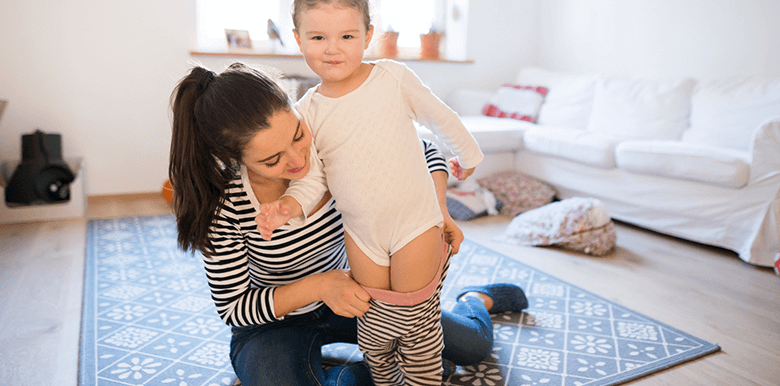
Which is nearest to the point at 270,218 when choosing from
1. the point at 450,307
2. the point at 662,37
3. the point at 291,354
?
the point at 291,354

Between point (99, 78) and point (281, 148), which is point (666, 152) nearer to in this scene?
point (281, 148)

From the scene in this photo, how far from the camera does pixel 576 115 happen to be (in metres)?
3.76

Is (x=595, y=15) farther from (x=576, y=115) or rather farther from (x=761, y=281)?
(x=761, y=281)

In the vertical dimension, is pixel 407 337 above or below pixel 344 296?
below

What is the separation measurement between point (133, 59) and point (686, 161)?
3238mm

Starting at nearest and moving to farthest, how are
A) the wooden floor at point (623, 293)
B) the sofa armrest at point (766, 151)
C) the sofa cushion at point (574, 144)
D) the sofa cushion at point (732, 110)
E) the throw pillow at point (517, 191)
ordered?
the wooden floor at point (623, 293)
the sofa armrest at point (766, 151)
the sofa cushion at point (732, 110)
the sofa cushion at point (574, 144)
the throw pillow at point (517, 191)

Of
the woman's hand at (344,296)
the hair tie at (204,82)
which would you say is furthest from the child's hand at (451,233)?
the hair tie at (204,82)

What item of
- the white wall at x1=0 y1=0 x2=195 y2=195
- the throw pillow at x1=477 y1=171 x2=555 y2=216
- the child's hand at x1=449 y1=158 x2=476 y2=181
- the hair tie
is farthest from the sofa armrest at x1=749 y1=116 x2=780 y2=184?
the white wall at x1=0 y1=0 x2=195 y2=195

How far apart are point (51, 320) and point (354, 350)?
1.04m

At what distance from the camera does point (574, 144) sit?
10.5ft

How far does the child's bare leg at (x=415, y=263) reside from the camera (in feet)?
3.54

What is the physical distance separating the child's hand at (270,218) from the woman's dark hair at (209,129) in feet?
0.37

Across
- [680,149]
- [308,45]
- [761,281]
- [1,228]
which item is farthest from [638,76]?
[1,228]

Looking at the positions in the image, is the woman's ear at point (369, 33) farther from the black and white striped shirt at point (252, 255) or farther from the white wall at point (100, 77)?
the white wall at point (100, 77)
